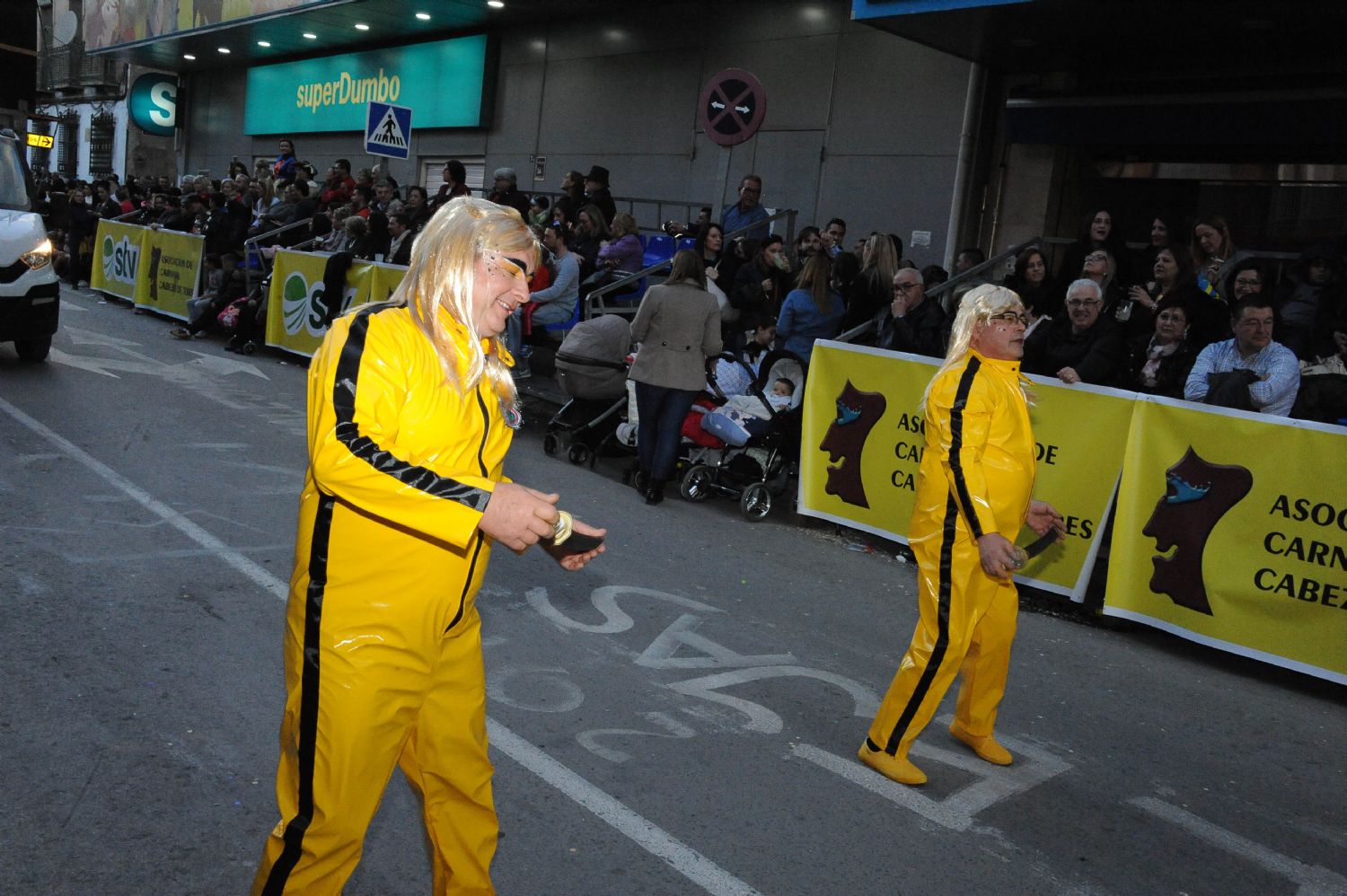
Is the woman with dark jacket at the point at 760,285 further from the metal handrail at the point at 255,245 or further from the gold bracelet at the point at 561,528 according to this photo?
the gold bracelet at the point at 561,528

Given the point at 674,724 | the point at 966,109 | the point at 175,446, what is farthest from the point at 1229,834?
the point at 966,109

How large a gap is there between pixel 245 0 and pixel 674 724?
2334 centimetres

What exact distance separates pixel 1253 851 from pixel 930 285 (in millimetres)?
8154

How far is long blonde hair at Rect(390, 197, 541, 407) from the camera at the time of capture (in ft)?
8.49

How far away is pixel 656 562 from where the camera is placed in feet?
24.0

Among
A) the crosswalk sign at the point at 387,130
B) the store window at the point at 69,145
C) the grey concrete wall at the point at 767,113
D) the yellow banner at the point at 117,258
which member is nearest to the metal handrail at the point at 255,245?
the crosswalk sign at the point at 387,130

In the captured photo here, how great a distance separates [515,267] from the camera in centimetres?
264

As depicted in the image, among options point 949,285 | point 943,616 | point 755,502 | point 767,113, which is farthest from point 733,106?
point 943,616

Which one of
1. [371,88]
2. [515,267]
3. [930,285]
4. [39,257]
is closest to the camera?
[515,267]

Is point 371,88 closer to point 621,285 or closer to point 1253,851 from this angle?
point 621,285

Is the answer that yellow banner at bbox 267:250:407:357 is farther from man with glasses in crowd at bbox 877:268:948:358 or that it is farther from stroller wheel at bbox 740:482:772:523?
man with glasses in crowd at bbox 877:268:948:358

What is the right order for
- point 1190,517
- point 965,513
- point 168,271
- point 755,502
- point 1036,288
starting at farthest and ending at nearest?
point 168,271 → point 1036,288 → point 755,502 → point 1190,517 → point 965,513

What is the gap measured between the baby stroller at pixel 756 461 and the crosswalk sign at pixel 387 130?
743 cm

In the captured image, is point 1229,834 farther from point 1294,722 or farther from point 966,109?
point 966,109
